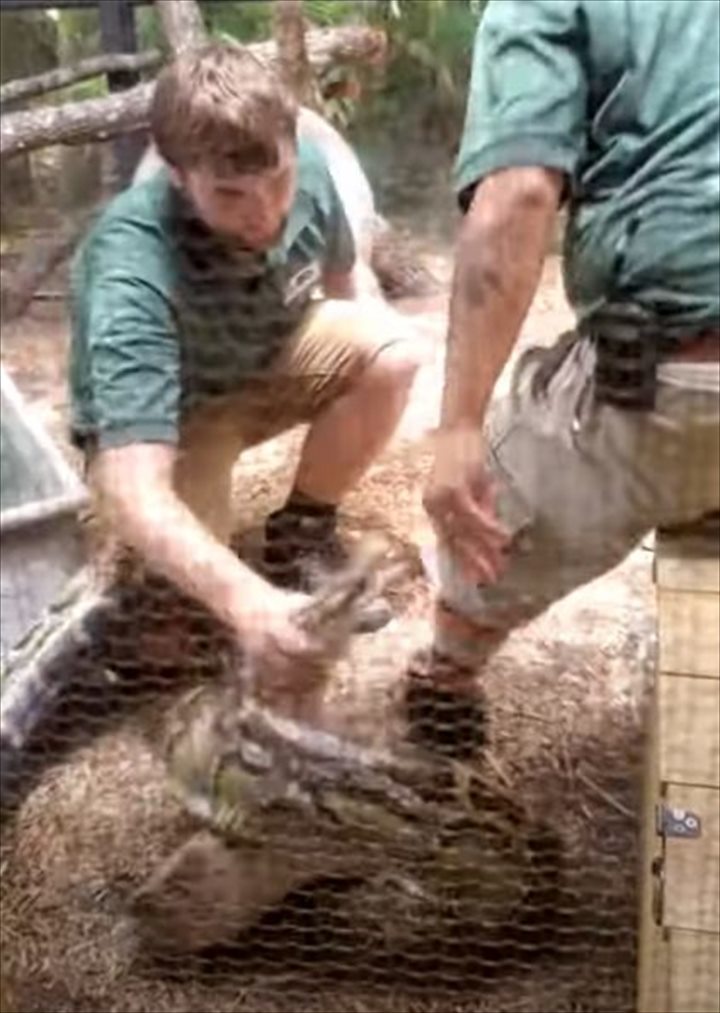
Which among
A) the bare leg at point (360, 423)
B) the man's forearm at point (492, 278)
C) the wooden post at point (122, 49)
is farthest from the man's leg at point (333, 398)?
the wooden post at point (122, 49)

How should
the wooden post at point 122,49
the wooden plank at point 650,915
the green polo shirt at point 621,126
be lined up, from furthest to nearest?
the wooden post at point 122,49 < the wooden plank at point 650,915 < the green polo shirt at point 621,126

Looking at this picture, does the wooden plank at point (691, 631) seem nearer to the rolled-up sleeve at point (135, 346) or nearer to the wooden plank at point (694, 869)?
the wooden plank at point (694, 869)

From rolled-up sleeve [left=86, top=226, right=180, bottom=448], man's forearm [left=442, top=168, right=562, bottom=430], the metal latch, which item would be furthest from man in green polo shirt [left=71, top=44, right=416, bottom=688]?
the metal latch

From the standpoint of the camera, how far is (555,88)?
1.07 metres

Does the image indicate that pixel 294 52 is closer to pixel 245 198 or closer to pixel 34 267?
pixel 245 198

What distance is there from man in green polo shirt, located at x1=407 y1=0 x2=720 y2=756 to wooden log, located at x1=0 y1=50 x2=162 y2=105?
1.19 feet

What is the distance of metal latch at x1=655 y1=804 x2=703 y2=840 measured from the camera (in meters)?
1.27

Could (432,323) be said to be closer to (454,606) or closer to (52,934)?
(454,606)

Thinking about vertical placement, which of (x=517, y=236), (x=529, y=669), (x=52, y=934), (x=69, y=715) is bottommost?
(x=52, y=934)

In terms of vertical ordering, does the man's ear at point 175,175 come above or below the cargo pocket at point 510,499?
above

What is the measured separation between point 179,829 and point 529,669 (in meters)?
0.28

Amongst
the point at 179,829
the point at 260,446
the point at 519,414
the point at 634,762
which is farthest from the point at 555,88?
the point at 179,829

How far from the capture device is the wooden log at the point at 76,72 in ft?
4.70

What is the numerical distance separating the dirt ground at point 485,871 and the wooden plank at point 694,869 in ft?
0.29
